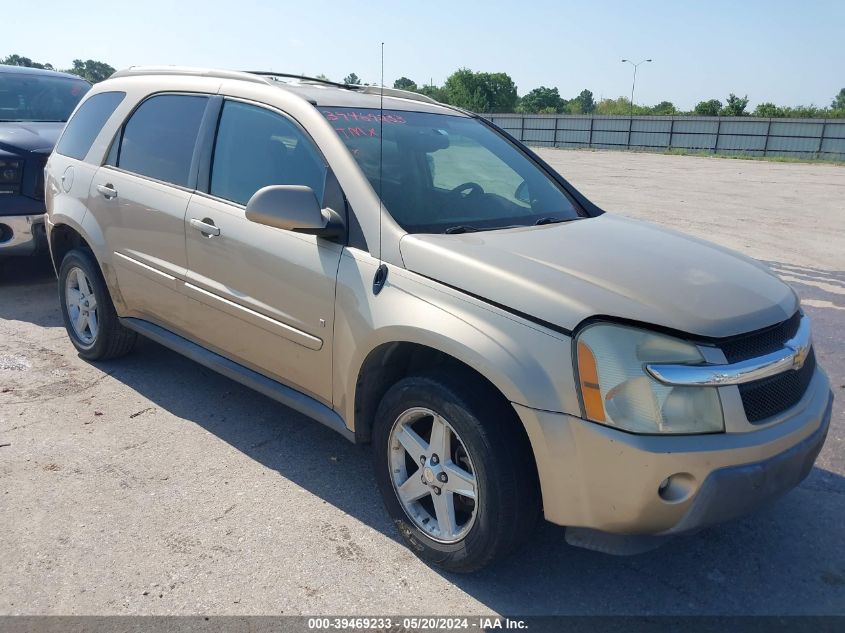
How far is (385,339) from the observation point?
9.16 ft

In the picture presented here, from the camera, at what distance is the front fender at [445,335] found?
7.73 ft

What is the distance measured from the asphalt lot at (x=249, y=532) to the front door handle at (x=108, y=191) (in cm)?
120

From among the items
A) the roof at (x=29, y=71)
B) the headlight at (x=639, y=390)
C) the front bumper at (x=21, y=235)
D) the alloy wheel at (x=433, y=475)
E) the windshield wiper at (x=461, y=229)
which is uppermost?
the roof at (x=29, y=71)

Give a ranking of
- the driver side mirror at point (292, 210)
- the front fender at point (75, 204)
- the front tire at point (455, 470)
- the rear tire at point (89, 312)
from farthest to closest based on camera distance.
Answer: the rear tire at point (89, 312) < the front fender at point (75, 204) < the driver side mirror at point (292, 210) < the front tire at point (455, 470)

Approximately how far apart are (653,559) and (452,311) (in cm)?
136

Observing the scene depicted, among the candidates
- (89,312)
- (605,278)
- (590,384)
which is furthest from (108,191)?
(590,384)

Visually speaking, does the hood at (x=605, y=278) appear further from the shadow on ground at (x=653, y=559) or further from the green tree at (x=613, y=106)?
the green tree at (x=613, y=106)

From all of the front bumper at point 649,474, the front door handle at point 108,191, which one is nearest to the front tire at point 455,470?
the front bumper at point 649,474

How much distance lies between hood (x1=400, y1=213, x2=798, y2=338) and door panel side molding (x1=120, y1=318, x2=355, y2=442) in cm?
87

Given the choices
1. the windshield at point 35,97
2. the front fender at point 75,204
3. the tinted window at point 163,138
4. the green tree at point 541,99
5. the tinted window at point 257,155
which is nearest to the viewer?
the tinted window at point 257,155

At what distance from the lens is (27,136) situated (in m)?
6.61

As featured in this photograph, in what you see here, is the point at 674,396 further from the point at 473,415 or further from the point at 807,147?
the point at 807,147

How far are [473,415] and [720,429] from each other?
0.82 meters

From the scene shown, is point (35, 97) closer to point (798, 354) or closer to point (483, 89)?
point (798, 354)
